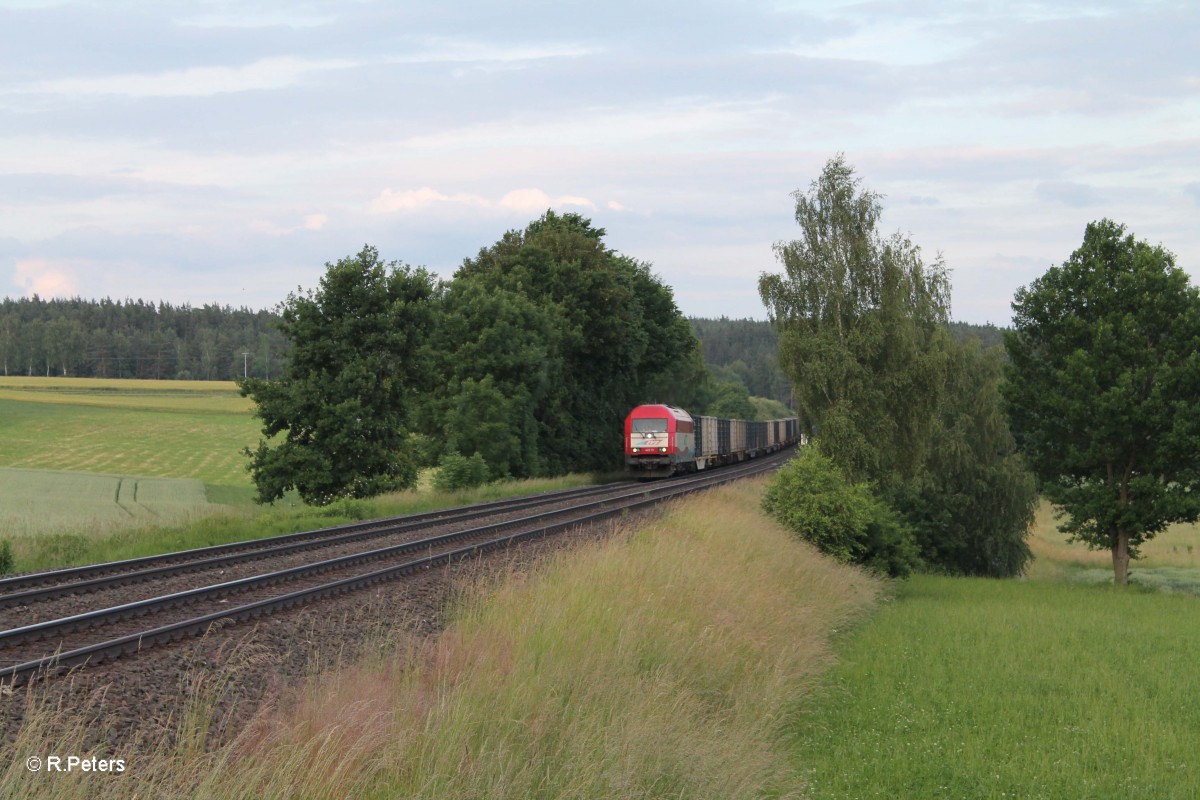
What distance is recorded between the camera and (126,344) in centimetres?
16188

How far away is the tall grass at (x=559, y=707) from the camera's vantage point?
612 centimetres

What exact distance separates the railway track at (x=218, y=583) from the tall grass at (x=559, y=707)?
7.96ft

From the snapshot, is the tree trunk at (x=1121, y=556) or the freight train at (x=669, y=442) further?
the freight train at (x=669, y=442)

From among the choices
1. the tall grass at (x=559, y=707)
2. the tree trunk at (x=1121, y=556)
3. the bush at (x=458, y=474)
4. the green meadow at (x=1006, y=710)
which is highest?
the tall grass at (x=559, y=707)

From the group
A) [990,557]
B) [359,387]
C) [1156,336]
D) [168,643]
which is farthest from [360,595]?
[990,557]

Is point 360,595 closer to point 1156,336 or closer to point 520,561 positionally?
point 520,561

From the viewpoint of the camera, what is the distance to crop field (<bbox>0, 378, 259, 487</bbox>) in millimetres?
64250

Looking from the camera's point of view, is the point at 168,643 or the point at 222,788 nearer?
the point at 222,788

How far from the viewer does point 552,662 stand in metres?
9.03

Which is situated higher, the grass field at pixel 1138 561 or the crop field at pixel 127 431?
the crop field at pixel 127 431

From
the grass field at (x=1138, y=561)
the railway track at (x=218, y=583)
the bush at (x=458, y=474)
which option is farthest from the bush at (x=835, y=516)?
the grass field at (x=1138, y=561)

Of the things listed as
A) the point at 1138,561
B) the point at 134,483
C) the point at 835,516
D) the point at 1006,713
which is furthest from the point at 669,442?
the point at 1006,713

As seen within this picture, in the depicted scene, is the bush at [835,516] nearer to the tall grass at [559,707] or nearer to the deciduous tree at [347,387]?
the tall grass at [559,707]

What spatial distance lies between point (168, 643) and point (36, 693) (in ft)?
9.59
